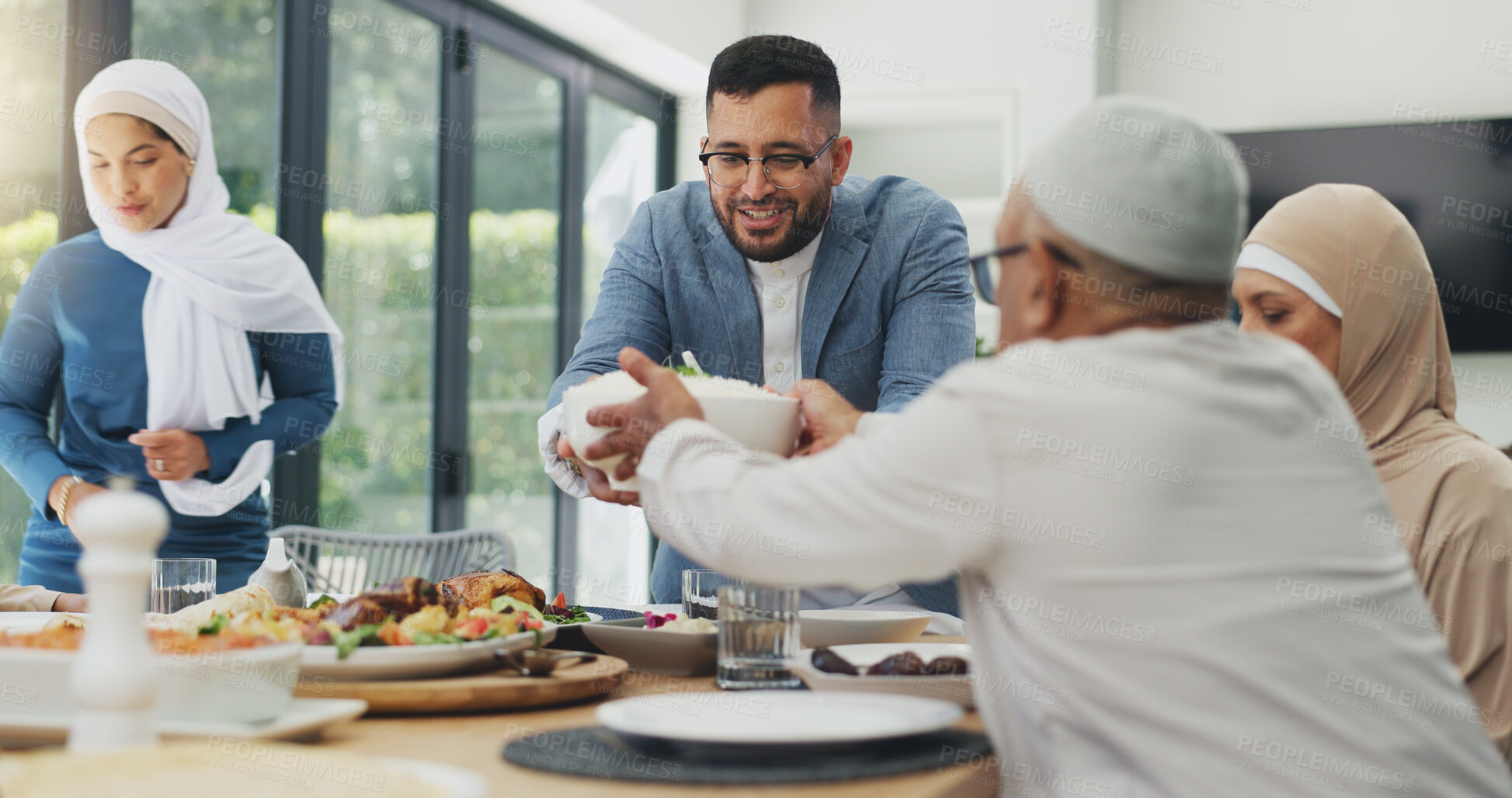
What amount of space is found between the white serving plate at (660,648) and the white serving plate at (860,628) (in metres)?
0.16

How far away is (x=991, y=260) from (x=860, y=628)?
0.55 metres

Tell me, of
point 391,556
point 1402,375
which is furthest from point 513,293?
point 1402,375

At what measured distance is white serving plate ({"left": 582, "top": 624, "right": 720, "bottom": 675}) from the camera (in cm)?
136

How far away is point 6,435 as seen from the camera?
2553 millimetres

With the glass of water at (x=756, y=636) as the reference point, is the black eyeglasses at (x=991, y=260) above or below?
above

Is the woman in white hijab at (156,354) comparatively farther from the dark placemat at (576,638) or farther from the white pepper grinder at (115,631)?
the white pepper grinder at (115,631)

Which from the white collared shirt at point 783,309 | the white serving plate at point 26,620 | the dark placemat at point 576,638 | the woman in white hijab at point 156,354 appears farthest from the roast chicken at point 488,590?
the woman in white hijab at point 156,354

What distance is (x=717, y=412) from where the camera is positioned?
4.09 feet

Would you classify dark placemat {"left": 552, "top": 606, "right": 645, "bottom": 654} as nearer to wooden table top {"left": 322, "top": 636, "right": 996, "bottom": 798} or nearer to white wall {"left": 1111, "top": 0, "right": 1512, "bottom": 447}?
wooden table top {"left": 322, "top": 636, "right": 996, "bottom": 798}

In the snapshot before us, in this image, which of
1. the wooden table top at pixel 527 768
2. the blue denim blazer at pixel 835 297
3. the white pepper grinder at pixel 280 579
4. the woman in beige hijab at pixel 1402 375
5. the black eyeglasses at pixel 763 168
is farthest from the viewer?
the blue denim blazer at pixel 835 297

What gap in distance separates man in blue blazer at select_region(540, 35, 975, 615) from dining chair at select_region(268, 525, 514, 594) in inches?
44.3

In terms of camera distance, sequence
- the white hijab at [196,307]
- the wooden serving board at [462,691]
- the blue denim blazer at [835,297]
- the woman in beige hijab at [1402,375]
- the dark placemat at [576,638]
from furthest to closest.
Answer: the white hijab at [196,307] → the blue denim blazer at [835,297] → the woman in beige hijab at [1402,375] → the dark placemat at [576,638] → the wooden serving board at [462,691]

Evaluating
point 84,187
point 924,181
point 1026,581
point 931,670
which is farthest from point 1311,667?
point 924,181

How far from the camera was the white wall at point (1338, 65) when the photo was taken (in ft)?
16.1
